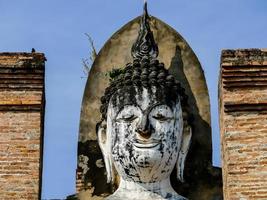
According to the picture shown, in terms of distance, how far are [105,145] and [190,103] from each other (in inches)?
48.9

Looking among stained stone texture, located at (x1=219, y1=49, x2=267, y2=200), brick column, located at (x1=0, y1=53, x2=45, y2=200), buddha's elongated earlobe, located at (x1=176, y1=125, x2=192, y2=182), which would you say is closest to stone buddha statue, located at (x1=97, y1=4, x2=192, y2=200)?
buddha's elongated earlobe, located at (x1=176, y1=125, x2=192, y2=182)

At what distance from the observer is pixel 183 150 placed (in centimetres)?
1647

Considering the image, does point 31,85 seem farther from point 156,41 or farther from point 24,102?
point 156,41

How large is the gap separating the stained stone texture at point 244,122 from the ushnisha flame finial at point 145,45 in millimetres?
830

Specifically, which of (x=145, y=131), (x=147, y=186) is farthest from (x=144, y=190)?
(x=145, y=131)

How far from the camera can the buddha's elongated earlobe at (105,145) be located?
16.5 meters

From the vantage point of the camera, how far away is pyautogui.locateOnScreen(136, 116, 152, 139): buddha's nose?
15906 millimetres

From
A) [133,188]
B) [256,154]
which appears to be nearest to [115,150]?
[133,188]

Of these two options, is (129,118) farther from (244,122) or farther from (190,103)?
(244,122)

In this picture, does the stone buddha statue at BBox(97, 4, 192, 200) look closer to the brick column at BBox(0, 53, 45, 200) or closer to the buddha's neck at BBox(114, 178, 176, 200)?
the buddha's neck at BBox(114, 178, 176, 200)

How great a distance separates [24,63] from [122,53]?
1.34m

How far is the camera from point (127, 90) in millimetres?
16281

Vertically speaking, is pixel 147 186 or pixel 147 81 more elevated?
pixel 147 81

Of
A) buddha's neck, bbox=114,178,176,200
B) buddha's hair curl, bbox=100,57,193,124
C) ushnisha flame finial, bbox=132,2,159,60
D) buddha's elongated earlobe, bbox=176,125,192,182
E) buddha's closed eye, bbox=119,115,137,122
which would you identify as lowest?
buddha's neck, bbox=114,178,176,200
